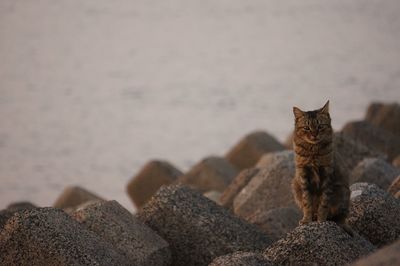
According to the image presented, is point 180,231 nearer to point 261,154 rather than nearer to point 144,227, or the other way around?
point 144,227

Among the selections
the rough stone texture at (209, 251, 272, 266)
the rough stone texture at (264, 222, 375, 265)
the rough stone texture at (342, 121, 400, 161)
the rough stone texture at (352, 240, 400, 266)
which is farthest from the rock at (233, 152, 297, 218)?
the rough stone texture at (352, 240, 400, 266)

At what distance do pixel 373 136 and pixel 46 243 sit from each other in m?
10.5

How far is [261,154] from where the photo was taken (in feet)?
Result: 56.0

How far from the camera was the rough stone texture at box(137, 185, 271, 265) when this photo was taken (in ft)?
27.8

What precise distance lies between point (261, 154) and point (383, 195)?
348 inches

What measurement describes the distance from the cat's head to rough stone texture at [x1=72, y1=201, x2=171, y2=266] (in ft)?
5.94

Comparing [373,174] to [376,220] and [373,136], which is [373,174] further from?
[373,136]

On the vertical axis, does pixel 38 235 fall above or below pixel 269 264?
above

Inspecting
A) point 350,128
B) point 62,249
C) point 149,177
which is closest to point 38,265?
point 62,249

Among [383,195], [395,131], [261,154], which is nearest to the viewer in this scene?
[383,195]

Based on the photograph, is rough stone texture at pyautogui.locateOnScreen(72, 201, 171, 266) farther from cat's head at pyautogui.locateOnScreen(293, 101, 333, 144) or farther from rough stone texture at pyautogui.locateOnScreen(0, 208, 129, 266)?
cat's head at pyautogui.locateOnScreen(293, 101, 333, 144)

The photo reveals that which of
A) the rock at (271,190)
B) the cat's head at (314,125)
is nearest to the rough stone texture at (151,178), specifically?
the rock at (271,190)

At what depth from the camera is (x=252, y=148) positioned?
56.9ft

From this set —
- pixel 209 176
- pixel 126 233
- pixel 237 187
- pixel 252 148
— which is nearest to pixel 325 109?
pixel 126 233
